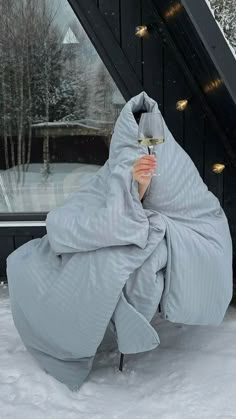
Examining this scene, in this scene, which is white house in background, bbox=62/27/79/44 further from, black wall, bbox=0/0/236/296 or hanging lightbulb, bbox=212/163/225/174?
hanging lightbulb, bbox=212/163/225/174

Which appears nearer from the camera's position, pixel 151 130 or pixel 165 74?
pixel 151 130

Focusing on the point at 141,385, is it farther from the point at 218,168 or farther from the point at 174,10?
the point at 174,10

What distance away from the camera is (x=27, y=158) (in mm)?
3781

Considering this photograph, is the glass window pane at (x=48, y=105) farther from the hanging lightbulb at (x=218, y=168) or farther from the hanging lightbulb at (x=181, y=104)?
the hanging lightbulb at (x=218, y=168)

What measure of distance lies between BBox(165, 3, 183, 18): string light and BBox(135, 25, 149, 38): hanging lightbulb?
20 cm

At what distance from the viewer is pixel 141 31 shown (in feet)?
10.8

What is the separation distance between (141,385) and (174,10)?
6.62ft

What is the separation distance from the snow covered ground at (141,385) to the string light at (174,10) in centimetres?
179

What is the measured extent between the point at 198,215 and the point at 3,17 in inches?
83.9

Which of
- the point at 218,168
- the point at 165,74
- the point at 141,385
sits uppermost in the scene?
the point at 165,74

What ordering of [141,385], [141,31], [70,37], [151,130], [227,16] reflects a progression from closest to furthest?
[151,130]
[141,385]
[227,16]
[141,31]
[70,37]

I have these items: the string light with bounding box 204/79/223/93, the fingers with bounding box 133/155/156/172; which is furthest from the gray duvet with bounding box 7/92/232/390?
the string light with bounding box 204/79/223/93

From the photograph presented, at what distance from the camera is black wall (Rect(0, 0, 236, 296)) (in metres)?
3.30

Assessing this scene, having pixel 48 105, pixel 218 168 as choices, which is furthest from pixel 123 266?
pixel 48 105
